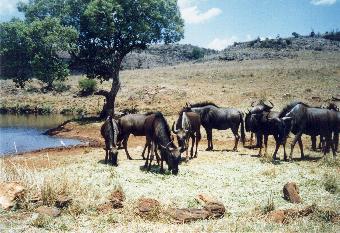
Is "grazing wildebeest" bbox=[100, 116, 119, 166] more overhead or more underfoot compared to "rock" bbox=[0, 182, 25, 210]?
more overhead

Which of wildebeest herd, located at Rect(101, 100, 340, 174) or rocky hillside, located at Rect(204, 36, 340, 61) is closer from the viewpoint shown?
wildebeest herd, located at Rect(101, 100, 340, 174)

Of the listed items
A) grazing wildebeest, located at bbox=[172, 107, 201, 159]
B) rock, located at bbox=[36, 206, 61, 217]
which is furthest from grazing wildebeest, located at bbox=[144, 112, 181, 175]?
rock, located at bbox=[36, 206, 61, 217]

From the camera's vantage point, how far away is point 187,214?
1185cm

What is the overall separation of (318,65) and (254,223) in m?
53.7

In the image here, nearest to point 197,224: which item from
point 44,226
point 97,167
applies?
point 44,226

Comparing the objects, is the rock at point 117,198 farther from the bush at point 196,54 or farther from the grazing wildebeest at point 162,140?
the bush at point 196,54

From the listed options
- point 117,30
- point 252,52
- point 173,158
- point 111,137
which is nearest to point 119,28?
point 117,30

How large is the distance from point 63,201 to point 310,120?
13.0 metres

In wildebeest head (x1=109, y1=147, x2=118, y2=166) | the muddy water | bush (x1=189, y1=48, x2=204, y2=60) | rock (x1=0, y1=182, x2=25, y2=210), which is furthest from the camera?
bush (x1=189, y1=48, x2=204, y2=60)

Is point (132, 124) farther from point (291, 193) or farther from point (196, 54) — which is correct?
point (196, 54)

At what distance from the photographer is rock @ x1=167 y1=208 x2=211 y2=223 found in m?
11.7

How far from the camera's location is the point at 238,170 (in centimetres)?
1798

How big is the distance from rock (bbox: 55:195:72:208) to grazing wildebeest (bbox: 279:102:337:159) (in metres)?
11.9

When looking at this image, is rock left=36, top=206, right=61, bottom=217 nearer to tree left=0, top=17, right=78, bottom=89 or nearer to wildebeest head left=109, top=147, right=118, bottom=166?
wildebeest head left=109, top=147, right=118, bottom=166
